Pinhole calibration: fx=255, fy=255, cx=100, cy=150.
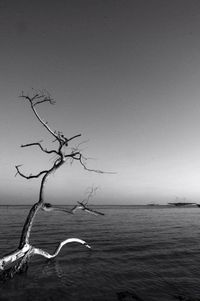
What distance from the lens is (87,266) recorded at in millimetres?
18062

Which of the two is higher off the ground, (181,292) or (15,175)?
(15,175)

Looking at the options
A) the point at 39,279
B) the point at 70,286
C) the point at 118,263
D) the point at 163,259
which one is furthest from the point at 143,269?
the point at 39,279

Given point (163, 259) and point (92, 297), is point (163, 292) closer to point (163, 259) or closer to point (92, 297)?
point (92, 297)

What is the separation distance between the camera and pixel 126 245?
26.5 metres

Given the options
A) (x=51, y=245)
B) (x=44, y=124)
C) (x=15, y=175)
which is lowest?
(x=51, y=245)

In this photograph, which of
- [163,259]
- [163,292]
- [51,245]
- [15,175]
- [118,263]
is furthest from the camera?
[51,245]

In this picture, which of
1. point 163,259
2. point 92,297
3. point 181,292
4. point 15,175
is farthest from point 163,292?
point 15,175

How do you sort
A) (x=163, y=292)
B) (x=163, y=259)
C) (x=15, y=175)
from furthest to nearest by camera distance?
(x=163, y=259)
(x=15, y=175)
(x=163, y=292)

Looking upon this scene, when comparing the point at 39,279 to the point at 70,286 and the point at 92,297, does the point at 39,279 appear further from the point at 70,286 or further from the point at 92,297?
the point at 92,297

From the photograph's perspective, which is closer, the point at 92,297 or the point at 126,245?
the point at 92,297

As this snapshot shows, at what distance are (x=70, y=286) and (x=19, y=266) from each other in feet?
10.2

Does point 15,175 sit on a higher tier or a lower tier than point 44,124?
lower

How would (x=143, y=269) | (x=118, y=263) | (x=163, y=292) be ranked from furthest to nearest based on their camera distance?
(x=118, y=263) < (x=143, y=269) < (x=163, y=292)

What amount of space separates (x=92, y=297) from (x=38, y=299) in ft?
8.38
